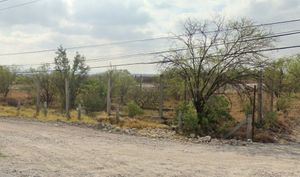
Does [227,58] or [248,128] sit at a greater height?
[227,58]

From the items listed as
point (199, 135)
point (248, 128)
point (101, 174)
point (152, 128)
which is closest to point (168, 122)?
point (152, 128)

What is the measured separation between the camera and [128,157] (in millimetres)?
14766

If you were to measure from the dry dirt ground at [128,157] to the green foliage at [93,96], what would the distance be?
1059 cm

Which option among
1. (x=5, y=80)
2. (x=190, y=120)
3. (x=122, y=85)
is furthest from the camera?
(x=5, y=80)

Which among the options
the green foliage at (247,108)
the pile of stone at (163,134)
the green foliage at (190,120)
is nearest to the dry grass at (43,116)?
the pile of stone at (163,134)

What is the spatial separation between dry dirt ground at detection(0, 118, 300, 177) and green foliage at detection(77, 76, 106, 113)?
10590 mm

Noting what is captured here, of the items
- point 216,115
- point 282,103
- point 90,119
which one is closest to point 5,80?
point 90,119

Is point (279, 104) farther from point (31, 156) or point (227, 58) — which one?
point (31, 156)

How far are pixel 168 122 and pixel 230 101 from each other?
3.90 meters

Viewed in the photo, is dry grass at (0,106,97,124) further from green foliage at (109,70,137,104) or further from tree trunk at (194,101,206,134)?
tree trunk at (194,101,206,134)

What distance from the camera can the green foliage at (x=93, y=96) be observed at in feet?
106

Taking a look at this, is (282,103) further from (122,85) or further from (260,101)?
(122,85)

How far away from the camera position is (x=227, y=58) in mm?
23297

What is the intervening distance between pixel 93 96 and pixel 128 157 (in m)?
18.1
